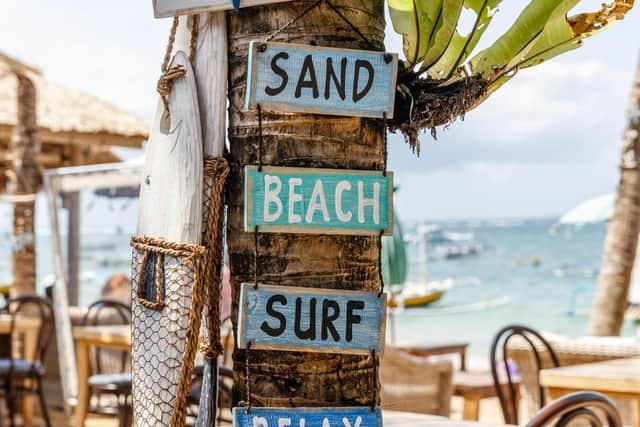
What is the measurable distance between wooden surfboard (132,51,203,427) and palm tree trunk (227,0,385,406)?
74mm

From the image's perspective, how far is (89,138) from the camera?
27.0ft

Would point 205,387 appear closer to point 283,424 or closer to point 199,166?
point 283,424

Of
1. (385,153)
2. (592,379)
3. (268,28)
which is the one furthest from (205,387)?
(592,379)

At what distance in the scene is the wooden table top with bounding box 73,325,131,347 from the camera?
16.0ft

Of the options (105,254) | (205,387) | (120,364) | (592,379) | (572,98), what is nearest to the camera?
(205,387)

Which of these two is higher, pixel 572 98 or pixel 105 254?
pixel 572 98

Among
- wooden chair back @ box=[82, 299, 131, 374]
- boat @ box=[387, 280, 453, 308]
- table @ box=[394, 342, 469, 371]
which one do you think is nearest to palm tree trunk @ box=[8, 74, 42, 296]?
wooden chair back @ box=[82, 299, 131, 374]

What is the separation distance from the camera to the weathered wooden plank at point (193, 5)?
164 cm

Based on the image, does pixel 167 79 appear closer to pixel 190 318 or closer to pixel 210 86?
pixel 210 86

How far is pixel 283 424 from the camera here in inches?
63.2

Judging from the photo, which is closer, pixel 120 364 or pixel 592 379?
pixel 592 379

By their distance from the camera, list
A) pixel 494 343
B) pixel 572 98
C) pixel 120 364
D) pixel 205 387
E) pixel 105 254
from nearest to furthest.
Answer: pixel 205 387
pixel 494 343
pixel 120 364
pixel 105 254
pixel 572 98

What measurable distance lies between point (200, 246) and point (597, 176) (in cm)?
9014

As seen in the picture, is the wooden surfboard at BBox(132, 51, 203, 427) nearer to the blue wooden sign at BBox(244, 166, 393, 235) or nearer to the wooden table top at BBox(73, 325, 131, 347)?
the blue wooden sign at BBox(244, 166, 393, 235)
